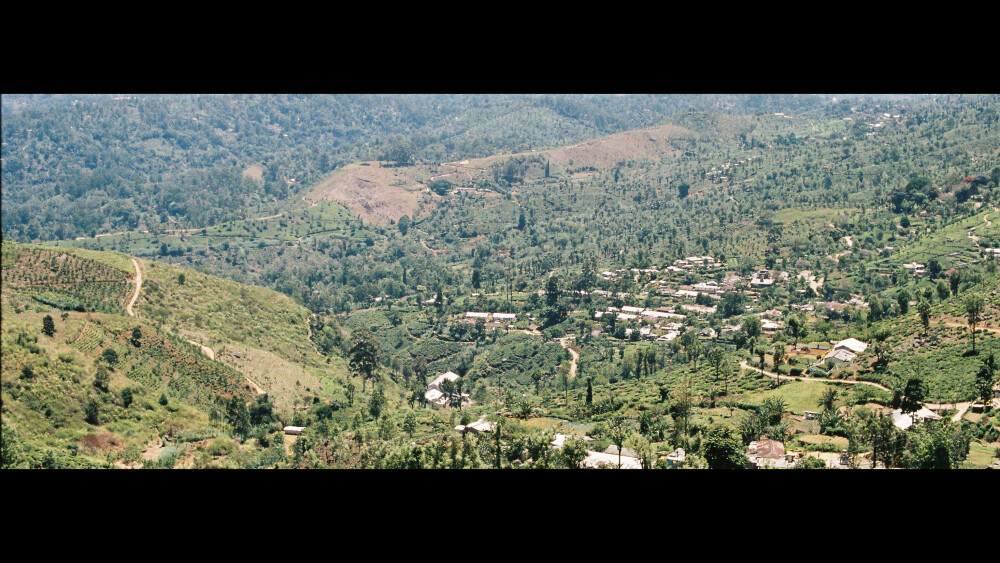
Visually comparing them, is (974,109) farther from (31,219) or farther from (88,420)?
(31,219)

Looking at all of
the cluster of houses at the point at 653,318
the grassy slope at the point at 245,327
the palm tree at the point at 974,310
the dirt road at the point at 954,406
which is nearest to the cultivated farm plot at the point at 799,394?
the dirt road at the point at 954,406

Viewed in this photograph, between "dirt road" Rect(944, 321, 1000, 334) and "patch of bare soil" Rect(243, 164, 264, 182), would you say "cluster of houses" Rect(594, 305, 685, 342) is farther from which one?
"patch of bare soil" Rect(243, 164, 264, 182)

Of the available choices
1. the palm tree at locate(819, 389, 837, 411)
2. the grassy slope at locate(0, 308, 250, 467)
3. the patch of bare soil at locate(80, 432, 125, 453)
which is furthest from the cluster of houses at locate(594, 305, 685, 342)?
the patch of bare soil at locate(80, 432, 125, 453)

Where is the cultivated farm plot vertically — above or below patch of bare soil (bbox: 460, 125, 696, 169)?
below

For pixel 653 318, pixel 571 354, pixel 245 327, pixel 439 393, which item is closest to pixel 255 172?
pixel 653 318

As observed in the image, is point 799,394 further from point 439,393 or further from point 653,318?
point 653,318

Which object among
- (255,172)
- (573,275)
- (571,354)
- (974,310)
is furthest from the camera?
(255,172)

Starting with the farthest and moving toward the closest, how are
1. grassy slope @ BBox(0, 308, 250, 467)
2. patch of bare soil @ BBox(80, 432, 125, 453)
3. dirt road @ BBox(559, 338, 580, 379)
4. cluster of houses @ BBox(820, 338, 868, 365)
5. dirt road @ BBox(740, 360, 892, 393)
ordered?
1. dirt road @ BBox(559, 338, 580, 379)
2. cluster of houses @ BBox(820, 338, 868, 365)
3. dirt road @ BBox(740, 360, 892, 393)
4. patch of bare soil @ BBox(80, 432, 125, 453)
5. grassy slope @ BBox(0, 308, 250, 467)
